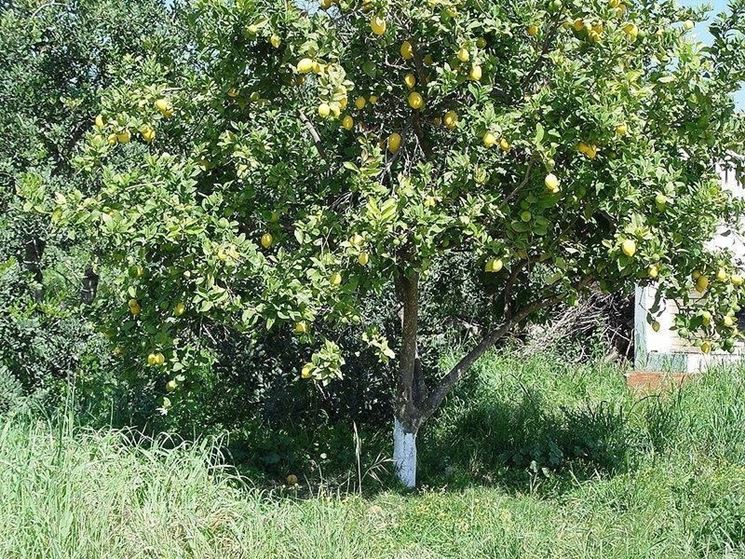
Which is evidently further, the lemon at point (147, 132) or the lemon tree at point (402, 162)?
the lemon at point (147, 132)

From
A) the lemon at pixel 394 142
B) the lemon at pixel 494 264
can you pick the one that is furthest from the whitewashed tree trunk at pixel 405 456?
the lemon at pixel 394 142

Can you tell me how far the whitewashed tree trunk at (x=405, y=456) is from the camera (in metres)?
5.42

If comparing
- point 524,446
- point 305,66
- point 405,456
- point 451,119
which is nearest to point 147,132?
point 305,66

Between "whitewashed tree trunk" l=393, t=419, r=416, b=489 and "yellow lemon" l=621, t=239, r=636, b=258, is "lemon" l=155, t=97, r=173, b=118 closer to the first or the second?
"whitewashed tree trunk" l=393, t=419, r=416, b=489

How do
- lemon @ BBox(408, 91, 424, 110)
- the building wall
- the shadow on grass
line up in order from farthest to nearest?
the building wall → the shadow on grass → lemon @ BBox(408, 91, 424, 110)

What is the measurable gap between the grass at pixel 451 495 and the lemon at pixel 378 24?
87.4 inches

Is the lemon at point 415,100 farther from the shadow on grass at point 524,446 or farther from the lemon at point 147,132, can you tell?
the shadow on grass at point 524,446

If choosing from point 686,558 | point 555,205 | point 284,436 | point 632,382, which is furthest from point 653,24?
point 632,382

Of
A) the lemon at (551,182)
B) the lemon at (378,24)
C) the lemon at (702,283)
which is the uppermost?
the lemon at (378,24)

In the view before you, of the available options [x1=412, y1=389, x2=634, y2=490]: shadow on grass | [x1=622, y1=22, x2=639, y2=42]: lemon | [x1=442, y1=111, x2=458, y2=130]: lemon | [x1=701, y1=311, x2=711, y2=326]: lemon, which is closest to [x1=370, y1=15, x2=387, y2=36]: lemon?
[x1=442, y1=111, x2=458, y2=130]: lemon

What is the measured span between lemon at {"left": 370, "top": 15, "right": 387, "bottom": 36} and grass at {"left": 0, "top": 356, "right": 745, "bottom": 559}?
7.29 ft

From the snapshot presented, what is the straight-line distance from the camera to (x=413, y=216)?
4.23m

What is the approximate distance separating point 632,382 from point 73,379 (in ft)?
15.5

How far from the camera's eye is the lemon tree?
14.0 ft
